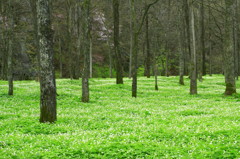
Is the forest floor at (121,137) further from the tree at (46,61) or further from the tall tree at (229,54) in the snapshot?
the tall tree at (229,54)

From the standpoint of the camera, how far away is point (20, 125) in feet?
45.7

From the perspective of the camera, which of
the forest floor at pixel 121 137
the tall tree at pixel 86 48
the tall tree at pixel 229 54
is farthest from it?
the tall tree at pixel 229 54

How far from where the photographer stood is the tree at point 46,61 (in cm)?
1422

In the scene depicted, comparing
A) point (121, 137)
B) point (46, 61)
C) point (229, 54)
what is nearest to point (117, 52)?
point (229, 54)

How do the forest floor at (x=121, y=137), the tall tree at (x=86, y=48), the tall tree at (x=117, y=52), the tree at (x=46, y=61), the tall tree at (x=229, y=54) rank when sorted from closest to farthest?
the forest floor at (x=121, y=137), the tree at (x=46, y=61), the tall tree at (x=86, y=48), the tall tree at (x=229, y=54), the tall tree at (x=117, y=52)

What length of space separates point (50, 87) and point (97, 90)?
1701 cm

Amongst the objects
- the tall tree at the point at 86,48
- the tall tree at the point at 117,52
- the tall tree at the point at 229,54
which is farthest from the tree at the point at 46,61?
the tall tree at the point at 117,52

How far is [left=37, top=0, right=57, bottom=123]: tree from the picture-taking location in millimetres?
14219

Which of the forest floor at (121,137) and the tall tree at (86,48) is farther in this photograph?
the tall tree at (86,48)

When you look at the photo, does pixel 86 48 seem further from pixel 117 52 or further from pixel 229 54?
pixel 229 54

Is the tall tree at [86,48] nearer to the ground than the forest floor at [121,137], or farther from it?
farther from it

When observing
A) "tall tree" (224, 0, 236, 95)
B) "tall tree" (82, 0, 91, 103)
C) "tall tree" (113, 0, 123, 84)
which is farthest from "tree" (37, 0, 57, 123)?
"tall tree" (113, 0, 123, 84)

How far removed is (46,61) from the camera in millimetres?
14336

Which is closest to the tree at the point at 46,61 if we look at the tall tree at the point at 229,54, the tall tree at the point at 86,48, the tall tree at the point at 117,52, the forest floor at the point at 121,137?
the forest floor at the point at 121,137
